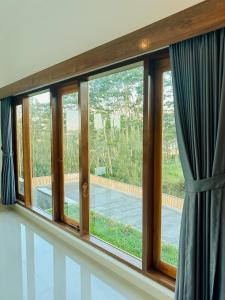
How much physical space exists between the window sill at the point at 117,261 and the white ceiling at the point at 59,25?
2.26 m

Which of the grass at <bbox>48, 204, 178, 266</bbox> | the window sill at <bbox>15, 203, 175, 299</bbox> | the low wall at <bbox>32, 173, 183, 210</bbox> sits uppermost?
the low wall at <bbox>32, 173, 183, 210</bbox>

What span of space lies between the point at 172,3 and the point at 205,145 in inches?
43.0

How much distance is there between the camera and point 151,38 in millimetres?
2131

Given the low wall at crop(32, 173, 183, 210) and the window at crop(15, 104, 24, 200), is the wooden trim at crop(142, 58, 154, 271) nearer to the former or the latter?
the low wall at crop(32, 173, 183, 210)

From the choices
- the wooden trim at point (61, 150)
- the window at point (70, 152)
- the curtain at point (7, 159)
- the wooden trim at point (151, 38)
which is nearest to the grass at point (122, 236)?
the window at point (70, 152)

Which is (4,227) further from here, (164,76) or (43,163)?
(164,76)

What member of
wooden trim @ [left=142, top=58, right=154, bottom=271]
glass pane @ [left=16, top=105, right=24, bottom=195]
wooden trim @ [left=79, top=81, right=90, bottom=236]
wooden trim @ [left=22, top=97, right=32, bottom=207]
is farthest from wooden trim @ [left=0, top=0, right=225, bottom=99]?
glass pane @ [left=16, top=105, right=24, bottom=195]

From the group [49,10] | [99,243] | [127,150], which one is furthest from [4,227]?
[49,10]

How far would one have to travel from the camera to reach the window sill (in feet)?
8.05

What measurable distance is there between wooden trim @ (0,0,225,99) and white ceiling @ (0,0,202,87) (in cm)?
9

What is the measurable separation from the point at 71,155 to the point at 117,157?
1.03 m

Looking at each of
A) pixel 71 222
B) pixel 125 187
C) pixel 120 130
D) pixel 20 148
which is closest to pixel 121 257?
pixel 125 187

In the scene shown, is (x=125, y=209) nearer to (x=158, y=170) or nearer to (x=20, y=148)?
(x=158, y=170)

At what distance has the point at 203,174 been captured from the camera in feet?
6.00
